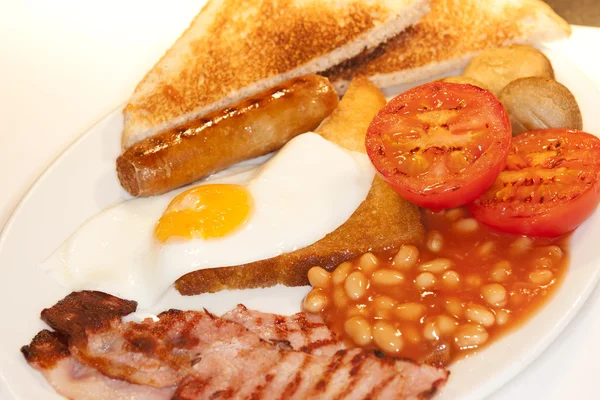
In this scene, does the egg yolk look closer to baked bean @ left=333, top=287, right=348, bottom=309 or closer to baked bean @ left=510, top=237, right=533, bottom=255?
baked bean @ left=333, top=287, right=348, bottom=309

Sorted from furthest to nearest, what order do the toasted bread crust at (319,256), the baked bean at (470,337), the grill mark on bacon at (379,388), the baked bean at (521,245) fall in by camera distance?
1. the toasted bread crust at (319,256)
2. the baked bean at (521,245)
3. the baked bean at (470,337)
4. the grill mark on bacon at (379,388)

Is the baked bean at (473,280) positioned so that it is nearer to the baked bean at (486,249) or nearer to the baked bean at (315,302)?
the baked bean at (486,249)

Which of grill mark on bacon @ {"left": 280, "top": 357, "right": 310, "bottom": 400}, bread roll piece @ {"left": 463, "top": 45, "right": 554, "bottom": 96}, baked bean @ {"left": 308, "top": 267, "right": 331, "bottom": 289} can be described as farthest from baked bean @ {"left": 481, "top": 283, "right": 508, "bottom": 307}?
bread roll piece @ {"left": 463, "top": 45, "right": 554, "bottom": 96}

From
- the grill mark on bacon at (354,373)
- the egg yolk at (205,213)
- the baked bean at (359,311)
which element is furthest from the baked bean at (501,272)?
the egg yolk at (205,213)

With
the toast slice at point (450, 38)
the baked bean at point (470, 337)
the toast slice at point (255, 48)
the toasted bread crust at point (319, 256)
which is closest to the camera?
the baked bean at point (470, 337)

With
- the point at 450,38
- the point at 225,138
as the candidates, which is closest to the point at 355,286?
the point at 225,138

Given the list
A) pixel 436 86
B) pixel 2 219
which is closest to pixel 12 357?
pixel 2 219

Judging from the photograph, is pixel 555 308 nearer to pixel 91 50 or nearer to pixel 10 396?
pixel 10 396

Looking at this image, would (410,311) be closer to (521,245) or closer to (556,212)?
(521,245)
